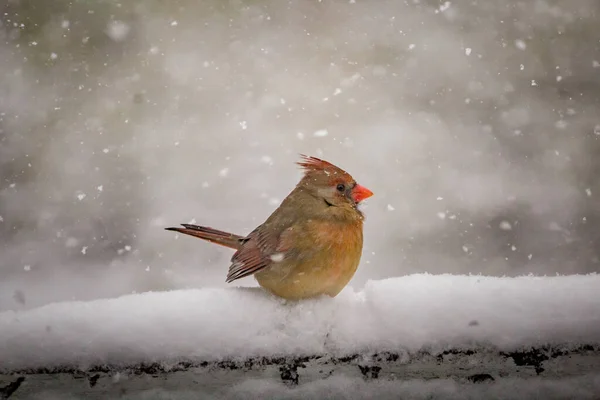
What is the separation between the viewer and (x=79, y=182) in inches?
232

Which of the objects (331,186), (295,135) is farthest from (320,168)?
(295,135)

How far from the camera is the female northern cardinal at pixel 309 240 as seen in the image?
207cm

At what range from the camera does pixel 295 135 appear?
20.1 feet

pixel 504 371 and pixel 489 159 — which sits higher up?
pixel 489 159

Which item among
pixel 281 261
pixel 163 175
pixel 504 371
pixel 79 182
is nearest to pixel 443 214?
pixel 163 175

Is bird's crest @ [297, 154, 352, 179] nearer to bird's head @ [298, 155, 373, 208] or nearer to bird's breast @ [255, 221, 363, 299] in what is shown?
bird's head @ [298, 155, 373, 208]

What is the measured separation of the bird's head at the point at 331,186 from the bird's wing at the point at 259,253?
0.77 feet

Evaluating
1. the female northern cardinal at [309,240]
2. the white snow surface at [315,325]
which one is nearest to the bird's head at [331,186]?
the female northern cardinal at [309,240]

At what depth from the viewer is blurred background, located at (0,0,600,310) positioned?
18.8 ft

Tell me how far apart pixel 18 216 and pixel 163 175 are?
1.53m

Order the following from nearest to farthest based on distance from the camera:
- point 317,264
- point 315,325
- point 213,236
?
point 315,325 < point 317,264 < point 213,236

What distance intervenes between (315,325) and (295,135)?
4.59m

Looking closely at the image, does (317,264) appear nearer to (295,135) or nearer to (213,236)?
(213,236)

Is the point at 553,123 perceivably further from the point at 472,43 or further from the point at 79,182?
the point at 79,182
